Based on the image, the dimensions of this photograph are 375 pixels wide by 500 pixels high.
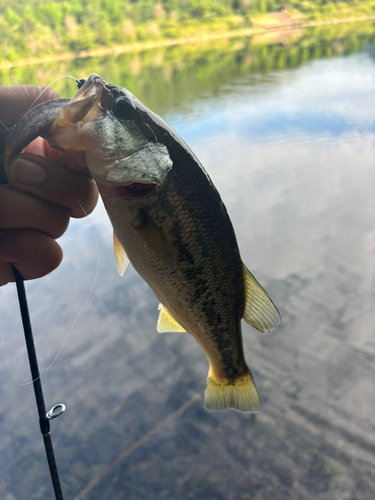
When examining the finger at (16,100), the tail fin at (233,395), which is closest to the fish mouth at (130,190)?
the finger at (16,100)

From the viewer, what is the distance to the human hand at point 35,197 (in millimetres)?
1324

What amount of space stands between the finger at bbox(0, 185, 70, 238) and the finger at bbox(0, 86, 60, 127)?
0.31 metres

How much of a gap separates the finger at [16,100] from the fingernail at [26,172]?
0.86 feet

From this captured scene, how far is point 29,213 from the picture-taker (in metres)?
1.39

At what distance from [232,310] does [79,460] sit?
3.30m

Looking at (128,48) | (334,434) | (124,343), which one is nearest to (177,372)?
(124,343)

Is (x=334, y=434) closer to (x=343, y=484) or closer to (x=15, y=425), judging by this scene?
(x=343, y=484)

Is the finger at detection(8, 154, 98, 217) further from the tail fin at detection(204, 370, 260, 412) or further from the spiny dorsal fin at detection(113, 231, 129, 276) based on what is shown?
the tail fin at detection(204, 370, 260, 412)

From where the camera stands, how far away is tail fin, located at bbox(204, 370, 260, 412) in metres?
1.81

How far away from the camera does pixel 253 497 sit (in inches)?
128

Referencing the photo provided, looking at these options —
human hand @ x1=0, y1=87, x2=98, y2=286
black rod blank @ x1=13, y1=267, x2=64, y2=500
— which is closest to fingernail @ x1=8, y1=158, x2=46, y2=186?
human hand @ x1=0, y1=87, x2=98, y2=286

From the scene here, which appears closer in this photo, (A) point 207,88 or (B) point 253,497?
(B) point 253,497

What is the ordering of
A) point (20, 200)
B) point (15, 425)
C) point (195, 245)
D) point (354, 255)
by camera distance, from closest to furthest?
point (20, 200) < point (195, 245) < point (15, 425) < point (354, 255)

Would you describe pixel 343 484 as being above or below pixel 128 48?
below
